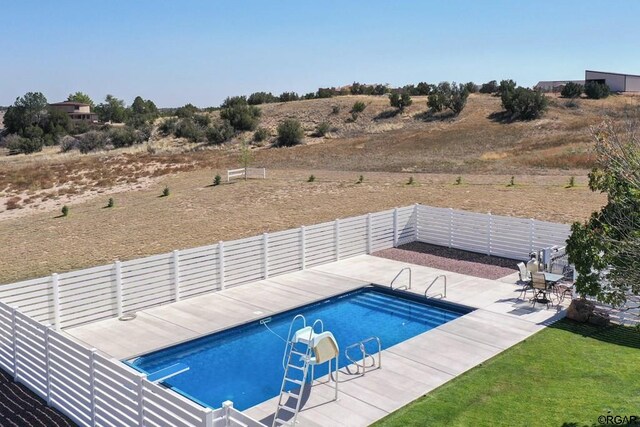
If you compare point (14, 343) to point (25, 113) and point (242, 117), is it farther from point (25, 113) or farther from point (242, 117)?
point (25, 113)

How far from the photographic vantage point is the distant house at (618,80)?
8431cm

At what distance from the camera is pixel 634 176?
7.05 m

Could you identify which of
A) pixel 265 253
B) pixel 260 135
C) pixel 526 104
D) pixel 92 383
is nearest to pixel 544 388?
pixel 92 383

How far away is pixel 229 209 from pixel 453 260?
1432 centimetres

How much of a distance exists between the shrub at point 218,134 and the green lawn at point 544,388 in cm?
6122

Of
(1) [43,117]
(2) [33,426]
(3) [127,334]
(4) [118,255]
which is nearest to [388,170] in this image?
(4) [118,255]

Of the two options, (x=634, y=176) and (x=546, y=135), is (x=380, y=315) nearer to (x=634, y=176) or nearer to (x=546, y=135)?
(x=634, y=176)

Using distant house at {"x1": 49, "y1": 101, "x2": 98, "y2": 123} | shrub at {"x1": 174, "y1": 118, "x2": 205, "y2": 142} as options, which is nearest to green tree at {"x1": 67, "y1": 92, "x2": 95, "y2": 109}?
distant house at {"x1": 49, "y1": 101, "x2": 98, "y2": 123}

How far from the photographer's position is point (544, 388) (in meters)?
10.2

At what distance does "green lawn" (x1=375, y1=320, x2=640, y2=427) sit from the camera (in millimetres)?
9164

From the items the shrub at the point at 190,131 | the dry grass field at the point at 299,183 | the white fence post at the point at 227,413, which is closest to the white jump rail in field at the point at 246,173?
the dry grass field at the point at 299,183

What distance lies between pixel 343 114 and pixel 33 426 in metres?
72.6

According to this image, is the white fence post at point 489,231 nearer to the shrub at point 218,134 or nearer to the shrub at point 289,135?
the shrub at point 289,135

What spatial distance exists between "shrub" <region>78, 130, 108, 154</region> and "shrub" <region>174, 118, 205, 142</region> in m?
9.52
